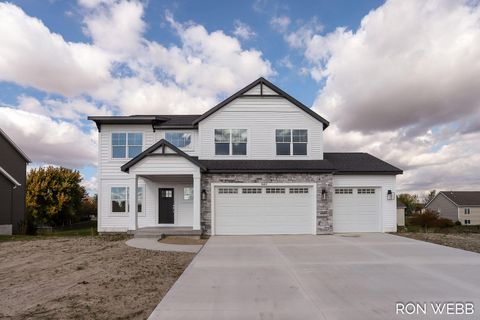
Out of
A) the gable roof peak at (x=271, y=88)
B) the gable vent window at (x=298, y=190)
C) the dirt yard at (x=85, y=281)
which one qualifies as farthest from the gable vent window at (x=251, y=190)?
the dirt yard at (x=85, y=281)

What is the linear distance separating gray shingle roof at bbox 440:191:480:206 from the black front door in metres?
55.6

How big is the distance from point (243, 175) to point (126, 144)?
679 cm

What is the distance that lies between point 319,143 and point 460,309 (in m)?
12.1

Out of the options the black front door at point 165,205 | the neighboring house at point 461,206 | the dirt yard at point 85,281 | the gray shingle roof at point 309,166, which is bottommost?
the neighboring house at point 461,206

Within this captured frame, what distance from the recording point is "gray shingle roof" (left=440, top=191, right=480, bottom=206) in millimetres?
55066

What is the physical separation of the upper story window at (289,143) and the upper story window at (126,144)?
292 inches

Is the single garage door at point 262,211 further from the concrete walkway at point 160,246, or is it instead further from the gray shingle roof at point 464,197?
the gray shingle roof at point 464,197

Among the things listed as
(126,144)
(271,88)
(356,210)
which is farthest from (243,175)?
(126,144)

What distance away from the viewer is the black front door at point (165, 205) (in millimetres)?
17250

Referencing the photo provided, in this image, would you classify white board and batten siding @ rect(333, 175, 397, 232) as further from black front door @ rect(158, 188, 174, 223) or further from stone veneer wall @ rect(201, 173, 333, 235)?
black front door @ rect(158, 188, 174, 223)

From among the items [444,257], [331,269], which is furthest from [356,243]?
[331,269]

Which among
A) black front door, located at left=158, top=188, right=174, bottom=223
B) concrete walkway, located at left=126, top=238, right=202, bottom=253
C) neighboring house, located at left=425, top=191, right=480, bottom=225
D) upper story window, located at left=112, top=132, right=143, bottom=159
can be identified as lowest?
neighboring house, located at left=425, top=191, right=480, bottom=225

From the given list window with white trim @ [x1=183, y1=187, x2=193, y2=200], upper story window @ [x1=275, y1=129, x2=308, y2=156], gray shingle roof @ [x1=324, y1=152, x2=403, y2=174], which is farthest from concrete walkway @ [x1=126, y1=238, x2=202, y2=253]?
gray shingle roof @ [x1=324, y1=152, x2=403, y2=174]

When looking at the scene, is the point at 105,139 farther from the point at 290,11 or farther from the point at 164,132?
the point at 290,11
